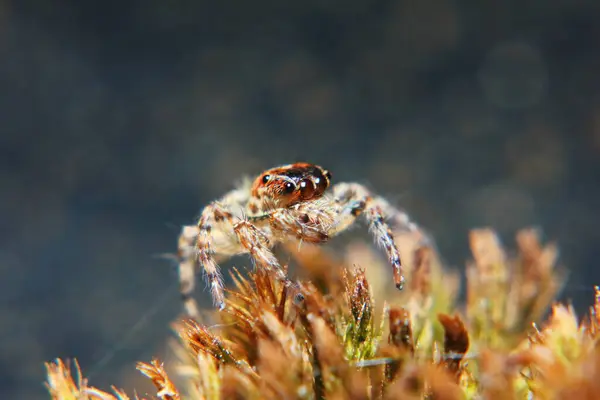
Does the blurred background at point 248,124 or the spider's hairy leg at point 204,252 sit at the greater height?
the blurred background at point 248,124

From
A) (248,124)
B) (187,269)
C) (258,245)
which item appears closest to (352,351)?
(258,245)

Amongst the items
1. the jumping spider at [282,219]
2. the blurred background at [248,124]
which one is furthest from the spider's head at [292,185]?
the blurred background at [248,124]

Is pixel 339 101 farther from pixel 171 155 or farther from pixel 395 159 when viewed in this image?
pixel 171 155

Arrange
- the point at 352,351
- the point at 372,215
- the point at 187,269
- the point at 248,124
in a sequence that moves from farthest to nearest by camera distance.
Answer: the point at 248,124
the point at 187,269
the point at 372,215
the point at 352,351

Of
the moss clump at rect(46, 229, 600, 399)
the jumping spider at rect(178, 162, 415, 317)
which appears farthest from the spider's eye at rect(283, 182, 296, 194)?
the moss clump at rect(46, 229, 600, 399)

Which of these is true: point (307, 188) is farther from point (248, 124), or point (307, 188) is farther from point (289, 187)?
point (248, 124)

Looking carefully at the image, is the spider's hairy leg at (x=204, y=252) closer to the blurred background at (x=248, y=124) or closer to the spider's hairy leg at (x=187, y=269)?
the spider's hairy leg at (x=187, y=269)

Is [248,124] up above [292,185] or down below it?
above
